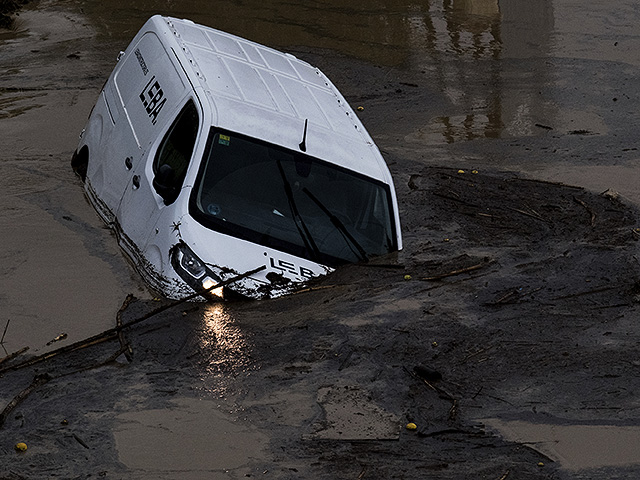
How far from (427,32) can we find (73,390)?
11313 mm

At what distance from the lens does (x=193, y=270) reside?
21.8ft

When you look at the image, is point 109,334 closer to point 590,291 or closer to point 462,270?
point 462,270

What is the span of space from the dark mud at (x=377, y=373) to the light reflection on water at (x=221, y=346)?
0.04 feet

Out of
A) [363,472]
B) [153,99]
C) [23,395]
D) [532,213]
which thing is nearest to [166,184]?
[153,99]

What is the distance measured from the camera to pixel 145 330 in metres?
6.37

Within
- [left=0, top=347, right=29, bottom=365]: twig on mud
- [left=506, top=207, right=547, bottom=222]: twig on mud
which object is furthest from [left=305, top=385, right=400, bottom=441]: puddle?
[left=506, top=207, right=547, bottom=222]: twig on mud

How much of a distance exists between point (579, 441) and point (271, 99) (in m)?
3.91

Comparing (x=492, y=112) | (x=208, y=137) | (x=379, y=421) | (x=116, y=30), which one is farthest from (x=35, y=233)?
(x=116, y=30)

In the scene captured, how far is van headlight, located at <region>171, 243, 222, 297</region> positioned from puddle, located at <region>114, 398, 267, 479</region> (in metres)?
1.22

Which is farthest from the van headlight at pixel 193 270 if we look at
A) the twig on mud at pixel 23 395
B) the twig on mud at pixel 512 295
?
the twig on mud at pixel 512 295

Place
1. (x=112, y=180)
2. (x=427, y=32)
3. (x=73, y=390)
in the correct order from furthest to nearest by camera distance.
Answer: (x=427, y=32)
(x=112, y=180)
(x=73, y=390)

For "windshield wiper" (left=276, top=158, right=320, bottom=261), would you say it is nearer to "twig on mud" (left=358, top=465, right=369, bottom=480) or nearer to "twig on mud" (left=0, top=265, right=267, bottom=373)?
"twig on mud" (left=0, top=265, right=267, bottom=373)

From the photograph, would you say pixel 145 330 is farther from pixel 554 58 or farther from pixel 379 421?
pixel 554 58

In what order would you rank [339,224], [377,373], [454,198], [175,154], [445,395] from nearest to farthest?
[445,395]
[377,373]
[339,224]
[175,154]
[454,198]
